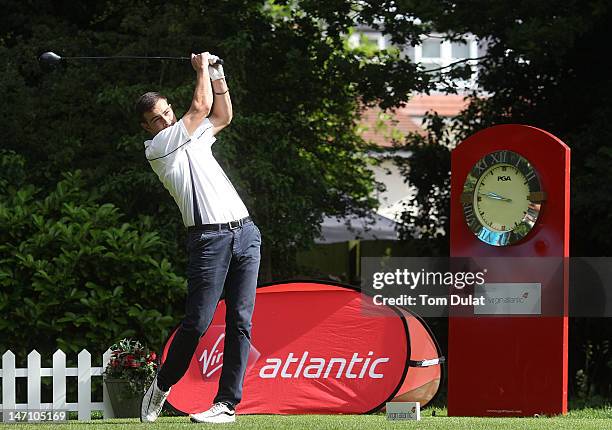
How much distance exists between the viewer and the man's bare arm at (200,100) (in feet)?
19.9

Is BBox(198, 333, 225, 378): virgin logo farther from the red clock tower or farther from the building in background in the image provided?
the building in background

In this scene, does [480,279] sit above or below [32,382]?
above

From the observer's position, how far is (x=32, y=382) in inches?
350

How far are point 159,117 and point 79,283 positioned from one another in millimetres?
4241

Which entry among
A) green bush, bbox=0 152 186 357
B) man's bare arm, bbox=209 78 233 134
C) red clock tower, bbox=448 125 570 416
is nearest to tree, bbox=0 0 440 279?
green bush, bbox=0 152 186 357

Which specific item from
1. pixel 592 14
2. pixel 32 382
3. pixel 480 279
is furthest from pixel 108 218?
pixel 592 14

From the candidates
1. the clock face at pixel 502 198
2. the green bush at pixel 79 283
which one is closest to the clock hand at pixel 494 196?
the clock face at pixel 502 198

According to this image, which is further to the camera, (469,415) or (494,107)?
(494,107)

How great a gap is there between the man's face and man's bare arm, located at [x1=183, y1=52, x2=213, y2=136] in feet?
0.53

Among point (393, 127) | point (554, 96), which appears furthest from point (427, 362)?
point (393, 127)

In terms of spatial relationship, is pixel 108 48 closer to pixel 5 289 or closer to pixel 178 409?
pixel 5 289

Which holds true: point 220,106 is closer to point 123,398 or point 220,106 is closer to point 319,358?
point 319,358

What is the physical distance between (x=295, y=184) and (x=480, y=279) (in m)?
5.83

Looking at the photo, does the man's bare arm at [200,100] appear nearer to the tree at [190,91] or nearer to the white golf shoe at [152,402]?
the white golf shoe at [152,402]
